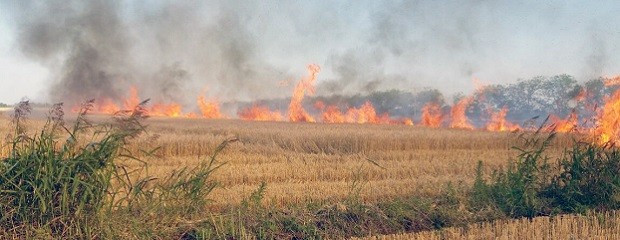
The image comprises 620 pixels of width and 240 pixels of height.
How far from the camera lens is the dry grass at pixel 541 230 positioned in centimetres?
626

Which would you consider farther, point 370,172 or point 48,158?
point 370,172

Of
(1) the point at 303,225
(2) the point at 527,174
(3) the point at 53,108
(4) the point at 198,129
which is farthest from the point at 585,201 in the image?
(4) the point at 198,129

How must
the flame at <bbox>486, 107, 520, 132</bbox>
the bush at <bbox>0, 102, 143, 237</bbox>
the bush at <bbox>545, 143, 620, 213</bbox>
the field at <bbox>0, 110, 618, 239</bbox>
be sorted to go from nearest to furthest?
the bush at <bbox>0, 102, 143, 237</bbox> → the field at <bbox>0, 110, 618, 239</bbox> → the bush at <bbox>545, 143, 620, 213</bbox> → the flame at <bbox>486, 107, 520, 132</bbox>

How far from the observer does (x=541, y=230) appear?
6656 millimetres

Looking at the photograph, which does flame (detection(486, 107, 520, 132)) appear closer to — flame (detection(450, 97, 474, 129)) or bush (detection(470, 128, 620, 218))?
flame (detection(450, 97, 474, 129))

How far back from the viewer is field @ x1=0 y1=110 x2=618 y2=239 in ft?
21.5

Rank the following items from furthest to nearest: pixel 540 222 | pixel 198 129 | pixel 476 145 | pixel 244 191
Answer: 1. pixel 198 129
2. pixel 476 145
3. pixel 244 191
4. pixel 540 222

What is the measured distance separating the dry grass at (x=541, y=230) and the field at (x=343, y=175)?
1cm

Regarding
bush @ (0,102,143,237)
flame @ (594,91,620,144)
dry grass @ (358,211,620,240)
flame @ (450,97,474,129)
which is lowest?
dry grass @ (358,211,620,240)

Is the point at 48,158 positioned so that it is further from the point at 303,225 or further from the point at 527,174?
the point at 527,174

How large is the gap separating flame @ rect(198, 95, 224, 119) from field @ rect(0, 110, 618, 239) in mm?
20088

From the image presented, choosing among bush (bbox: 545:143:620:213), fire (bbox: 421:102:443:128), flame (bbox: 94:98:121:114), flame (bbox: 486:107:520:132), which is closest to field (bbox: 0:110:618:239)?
bush (bbox: 545:143:620:213)

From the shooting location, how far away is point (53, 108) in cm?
598

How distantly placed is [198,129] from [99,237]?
1641 centimetres
